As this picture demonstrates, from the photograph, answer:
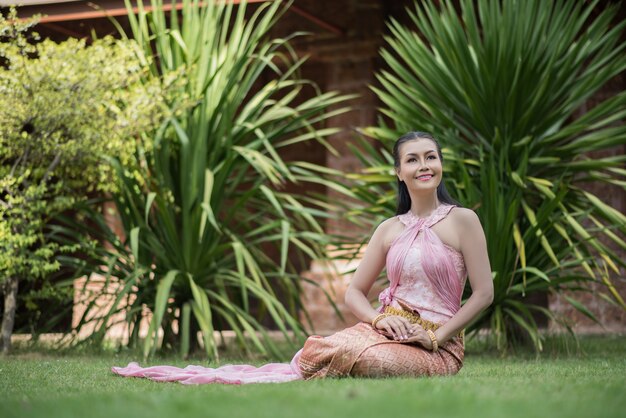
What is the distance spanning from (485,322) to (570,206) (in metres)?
0.91

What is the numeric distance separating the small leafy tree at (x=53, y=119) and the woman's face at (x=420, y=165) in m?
2.34

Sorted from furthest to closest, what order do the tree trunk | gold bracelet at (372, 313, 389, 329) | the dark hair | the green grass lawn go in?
the tree trunk, the dark hair, gold bracelet at (372, 313, 389, 329), the green grass lawn

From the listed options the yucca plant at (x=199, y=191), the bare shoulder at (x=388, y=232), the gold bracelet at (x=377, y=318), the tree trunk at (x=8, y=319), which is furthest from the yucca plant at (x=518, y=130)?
the tree trunk at (x=8, y=319)

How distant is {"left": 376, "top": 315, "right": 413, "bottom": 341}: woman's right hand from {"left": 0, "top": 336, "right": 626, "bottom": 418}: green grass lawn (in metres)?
0.26

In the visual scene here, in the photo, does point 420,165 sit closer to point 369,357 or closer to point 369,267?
point 369,267

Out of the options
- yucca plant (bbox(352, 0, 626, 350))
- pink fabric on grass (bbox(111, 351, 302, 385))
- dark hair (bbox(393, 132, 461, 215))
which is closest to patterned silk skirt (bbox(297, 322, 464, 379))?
pink fabric on grass (bbox(111, 351, 302, 385))

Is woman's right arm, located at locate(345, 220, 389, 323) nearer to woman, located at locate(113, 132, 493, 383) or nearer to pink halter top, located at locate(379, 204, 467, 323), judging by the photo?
woman, located at locate(113, 132, 493, 383)

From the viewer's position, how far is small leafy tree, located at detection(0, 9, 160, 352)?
5676mm

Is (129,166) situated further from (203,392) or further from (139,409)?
(139,409)

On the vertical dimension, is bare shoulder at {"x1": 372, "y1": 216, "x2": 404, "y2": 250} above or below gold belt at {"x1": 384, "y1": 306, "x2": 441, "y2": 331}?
above

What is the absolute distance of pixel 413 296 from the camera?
377 cm

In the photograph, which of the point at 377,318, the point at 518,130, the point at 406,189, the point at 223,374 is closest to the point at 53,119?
the point at 223,374

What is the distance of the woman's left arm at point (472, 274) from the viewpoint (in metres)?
3.62

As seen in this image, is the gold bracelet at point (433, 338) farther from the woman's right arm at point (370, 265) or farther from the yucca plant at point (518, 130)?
the yucca plant at point (518, 130)
